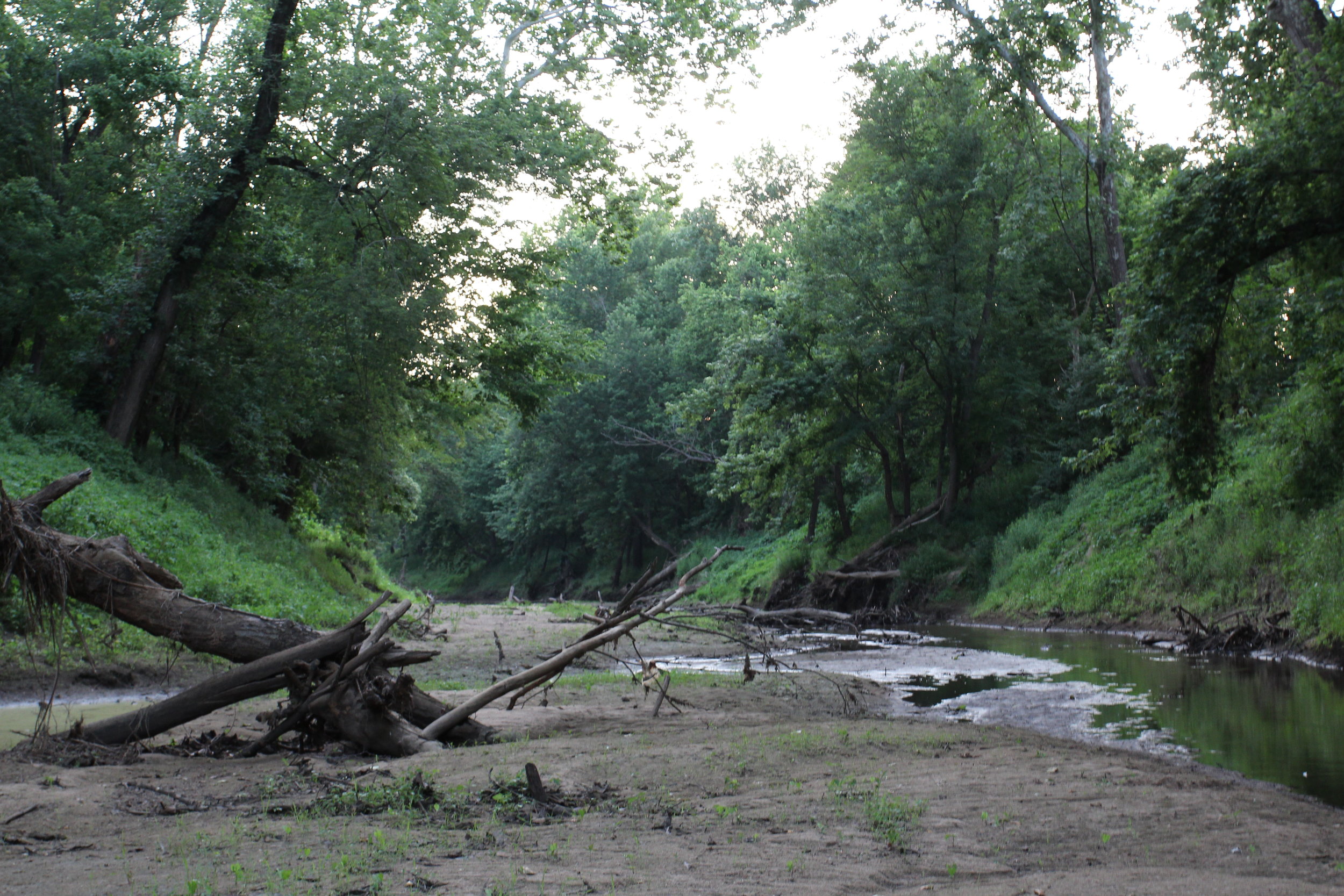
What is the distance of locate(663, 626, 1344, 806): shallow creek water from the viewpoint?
7605mm

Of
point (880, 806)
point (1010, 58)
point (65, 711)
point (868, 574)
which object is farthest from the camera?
point (1010, 58)

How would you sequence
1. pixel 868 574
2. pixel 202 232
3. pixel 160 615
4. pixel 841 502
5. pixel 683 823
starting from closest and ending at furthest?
pixel 683 823 < pixel 160 615 < pixel 868 574 < pixel 202 232 < pixel 841 502

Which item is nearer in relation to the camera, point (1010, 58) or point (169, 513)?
point (169, 513)

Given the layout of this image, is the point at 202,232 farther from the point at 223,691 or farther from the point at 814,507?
the point at 814,507

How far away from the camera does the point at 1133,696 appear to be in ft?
34.7

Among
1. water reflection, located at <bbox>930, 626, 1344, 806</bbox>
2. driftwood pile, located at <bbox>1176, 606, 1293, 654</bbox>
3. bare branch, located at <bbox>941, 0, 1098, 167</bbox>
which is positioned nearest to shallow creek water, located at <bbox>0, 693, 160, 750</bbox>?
water reflection, located at <bbox>930, 626, 1344, 806</bbox>

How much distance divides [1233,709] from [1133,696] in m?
1.20

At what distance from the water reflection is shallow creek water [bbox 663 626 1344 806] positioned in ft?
0.06

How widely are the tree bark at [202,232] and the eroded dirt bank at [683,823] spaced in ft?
41.7

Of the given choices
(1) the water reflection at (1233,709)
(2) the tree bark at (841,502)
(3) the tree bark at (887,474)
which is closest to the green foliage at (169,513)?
(1) the water reflection at (1233,709)

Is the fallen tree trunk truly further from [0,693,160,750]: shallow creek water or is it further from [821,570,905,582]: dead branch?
[821,570,905,582]: dead branch

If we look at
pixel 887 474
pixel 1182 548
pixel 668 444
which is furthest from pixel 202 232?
pixel 668 444

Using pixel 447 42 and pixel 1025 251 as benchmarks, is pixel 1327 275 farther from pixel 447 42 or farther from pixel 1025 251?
pixel 447 42

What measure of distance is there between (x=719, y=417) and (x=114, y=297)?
30.0 m
